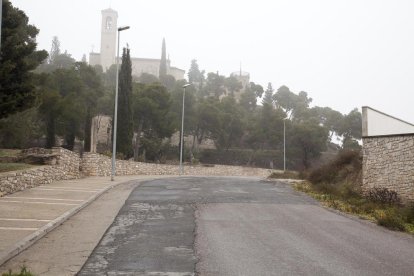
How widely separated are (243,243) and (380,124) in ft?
44.7

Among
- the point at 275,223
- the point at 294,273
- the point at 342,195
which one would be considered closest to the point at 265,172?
the point at 342,195

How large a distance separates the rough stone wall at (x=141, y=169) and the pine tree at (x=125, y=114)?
292 centimetres

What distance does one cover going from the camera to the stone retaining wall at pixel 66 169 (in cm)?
1723

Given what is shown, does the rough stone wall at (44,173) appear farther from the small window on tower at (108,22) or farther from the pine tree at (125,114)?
the small window on tower at (108,22)

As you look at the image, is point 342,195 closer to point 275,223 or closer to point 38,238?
point 275,223

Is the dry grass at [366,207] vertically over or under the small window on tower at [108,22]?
under

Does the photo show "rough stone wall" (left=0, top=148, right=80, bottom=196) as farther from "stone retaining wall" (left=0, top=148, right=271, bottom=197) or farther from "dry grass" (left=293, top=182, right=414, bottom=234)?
"dry grass" (left=293, top=182, right=414, bottom=234)

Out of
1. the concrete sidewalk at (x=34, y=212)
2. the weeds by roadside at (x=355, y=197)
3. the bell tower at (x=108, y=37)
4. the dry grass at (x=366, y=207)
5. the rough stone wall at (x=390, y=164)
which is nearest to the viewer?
the concrete sidewalk at (x=34, y=212)

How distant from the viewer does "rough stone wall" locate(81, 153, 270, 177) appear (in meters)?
30.9

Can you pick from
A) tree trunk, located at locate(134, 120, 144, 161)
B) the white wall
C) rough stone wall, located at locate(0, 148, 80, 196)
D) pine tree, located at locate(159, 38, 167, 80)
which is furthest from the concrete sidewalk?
pine tree, located at locate(159, 38, 167, 80)

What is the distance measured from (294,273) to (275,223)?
5.12 metres

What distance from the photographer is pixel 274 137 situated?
7025 cm

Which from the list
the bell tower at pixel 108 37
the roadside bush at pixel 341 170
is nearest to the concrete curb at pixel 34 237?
the roadside bush at pixel 341 170

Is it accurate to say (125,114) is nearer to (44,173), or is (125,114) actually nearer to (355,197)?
(44,173)
